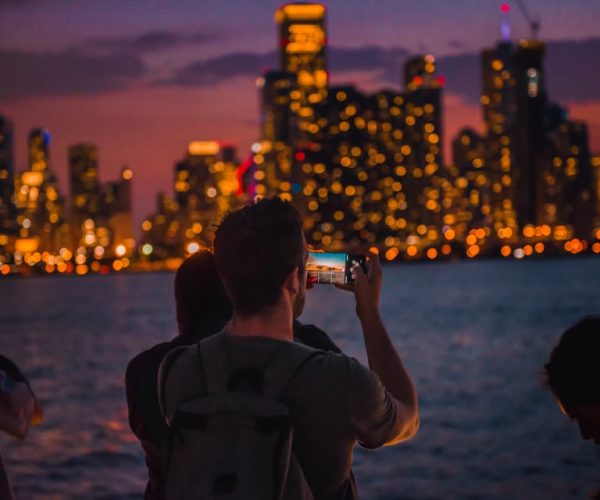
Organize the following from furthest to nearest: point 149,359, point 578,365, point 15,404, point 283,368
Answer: point 149,359 < point 15,404 < point 283,368 < point 578,365

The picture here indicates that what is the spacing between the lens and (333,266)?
3676 mm

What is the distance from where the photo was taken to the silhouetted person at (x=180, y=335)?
169 inches

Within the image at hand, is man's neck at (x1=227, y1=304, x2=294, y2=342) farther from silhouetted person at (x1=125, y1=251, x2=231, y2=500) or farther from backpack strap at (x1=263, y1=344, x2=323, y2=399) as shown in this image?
silhouetted person at (x1=125, y1=251, x2=231, y2=500)

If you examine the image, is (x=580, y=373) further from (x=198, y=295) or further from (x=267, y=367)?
(x=198, y=295)

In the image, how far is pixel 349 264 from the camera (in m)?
3.63

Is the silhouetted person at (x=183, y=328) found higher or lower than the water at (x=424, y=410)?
higher

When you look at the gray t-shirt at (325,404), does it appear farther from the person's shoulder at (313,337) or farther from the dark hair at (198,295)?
the dark hair at (198,295)

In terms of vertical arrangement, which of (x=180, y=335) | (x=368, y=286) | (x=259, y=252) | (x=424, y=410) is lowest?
(x=424, y=410)

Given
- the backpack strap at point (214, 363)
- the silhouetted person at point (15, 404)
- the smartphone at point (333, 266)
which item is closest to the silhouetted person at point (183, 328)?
the smartphone at point (333, 266)

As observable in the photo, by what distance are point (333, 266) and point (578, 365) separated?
1130mm

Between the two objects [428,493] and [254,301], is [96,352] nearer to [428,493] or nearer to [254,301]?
[428,493]

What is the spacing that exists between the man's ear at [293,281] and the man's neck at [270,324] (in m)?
0.05

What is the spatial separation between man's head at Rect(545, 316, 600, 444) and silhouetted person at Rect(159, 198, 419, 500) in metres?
0.54

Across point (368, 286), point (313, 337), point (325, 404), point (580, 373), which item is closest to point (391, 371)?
point (325, 404)
